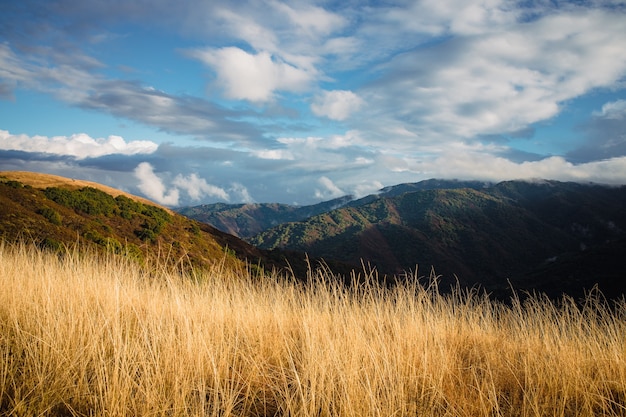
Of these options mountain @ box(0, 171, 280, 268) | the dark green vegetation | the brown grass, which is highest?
the brown grass

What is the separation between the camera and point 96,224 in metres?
21.5

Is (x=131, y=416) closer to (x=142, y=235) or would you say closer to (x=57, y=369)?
(x=57, y=369)

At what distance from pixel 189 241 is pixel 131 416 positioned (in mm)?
28527

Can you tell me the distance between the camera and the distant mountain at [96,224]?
15.3m

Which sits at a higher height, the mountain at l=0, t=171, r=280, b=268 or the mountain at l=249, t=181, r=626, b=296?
the mountain at l=0, t=171, r=280, b=268

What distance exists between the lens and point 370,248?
14388 cm

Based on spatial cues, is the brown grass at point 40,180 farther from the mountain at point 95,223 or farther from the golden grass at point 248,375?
the golden grass at point 248,375

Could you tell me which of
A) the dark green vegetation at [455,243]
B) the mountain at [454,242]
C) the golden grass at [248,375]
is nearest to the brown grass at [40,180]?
the golden grass at [248,375]

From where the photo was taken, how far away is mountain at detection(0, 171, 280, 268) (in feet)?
50.3

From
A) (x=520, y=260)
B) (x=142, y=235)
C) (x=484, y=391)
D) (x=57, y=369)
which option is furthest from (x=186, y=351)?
(x=520, y=260)

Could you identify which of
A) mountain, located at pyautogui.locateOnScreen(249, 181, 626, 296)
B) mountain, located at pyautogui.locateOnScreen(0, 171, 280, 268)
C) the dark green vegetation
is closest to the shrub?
mountain, located at pyautogui.locateOnScreen(0, 171, 280, 268)

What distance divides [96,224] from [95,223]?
154 mm

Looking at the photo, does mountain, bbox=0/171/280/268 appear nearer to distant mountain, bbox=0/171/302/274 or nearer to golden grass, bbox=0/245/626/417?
distant mountain, bbox=0/171/302/274

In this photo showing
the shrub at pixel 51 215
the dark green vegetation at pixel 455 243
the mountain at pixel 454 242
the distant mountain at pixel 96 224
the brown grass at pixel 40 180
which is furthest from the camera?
the mountain at pixel 454 242
